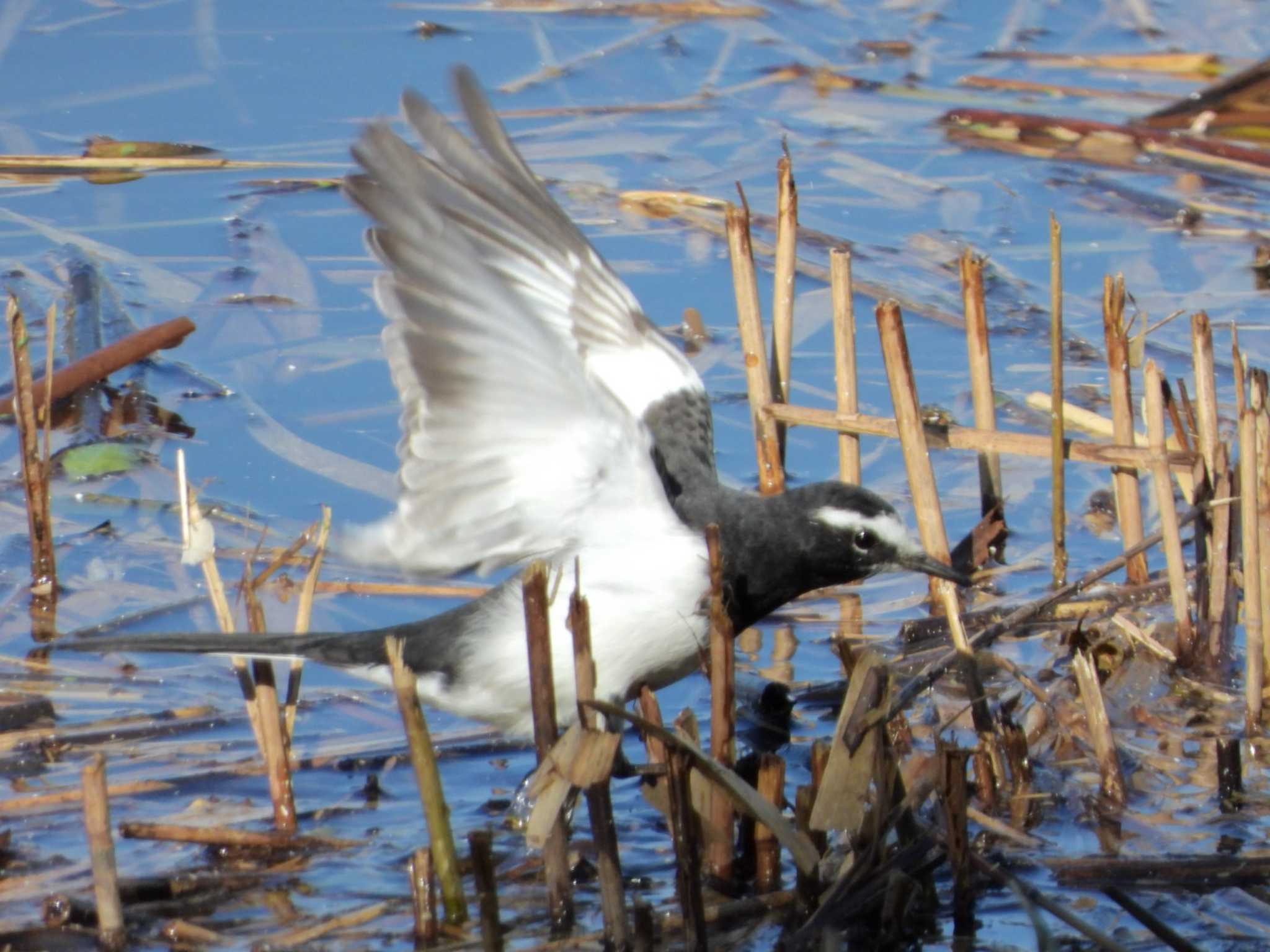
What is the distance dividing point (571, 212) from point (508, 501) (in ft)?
12.9

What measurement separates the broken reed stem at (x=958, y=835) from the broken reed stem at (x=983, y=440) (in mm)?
1785

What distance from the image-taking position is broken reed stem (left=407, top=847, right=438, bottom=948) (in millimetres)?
3572

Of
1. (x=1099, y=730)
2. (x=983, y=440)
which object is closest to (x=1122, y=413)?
(x=983, y=440)

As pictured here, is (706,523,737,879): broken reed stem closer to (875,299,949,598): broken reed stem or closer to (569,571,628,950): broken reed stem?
(569,571,628,950): broken reed stem

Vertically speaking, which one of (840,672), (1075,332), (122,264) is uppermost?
(122,264)

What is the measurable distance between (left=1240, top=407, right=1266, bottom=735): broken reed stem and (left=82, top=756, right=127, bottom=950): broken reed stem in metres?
2.79

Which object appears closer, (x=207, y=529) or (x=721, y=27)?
(x=207, y=529)

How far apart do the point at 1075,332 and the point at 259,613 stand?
4249 millimetres

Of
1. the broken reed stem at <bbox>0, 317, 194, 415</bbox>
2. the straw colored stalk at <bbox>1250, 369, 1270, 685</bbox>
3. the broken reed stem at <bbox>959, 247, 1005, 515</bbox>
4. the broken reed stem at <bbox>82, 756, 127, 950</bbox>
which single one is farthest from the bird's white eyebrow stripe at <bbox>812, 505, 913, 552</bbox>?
the broken reed stem at <bbox>0, 317, 194, 415</bbox>

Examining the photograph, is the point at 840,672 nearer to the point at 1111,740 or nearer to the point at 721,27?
the point at 1111,740

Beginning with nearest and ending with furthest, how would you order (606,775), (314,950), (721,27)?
(606,775)
(314,950)
(721,27)

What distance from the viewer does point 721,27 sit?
10.5m

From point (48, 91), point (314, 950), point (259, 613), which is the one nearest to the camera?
point (314, 950)

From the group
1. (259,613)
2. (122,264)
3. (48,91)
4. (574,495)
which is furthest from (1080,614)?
(48,91)
